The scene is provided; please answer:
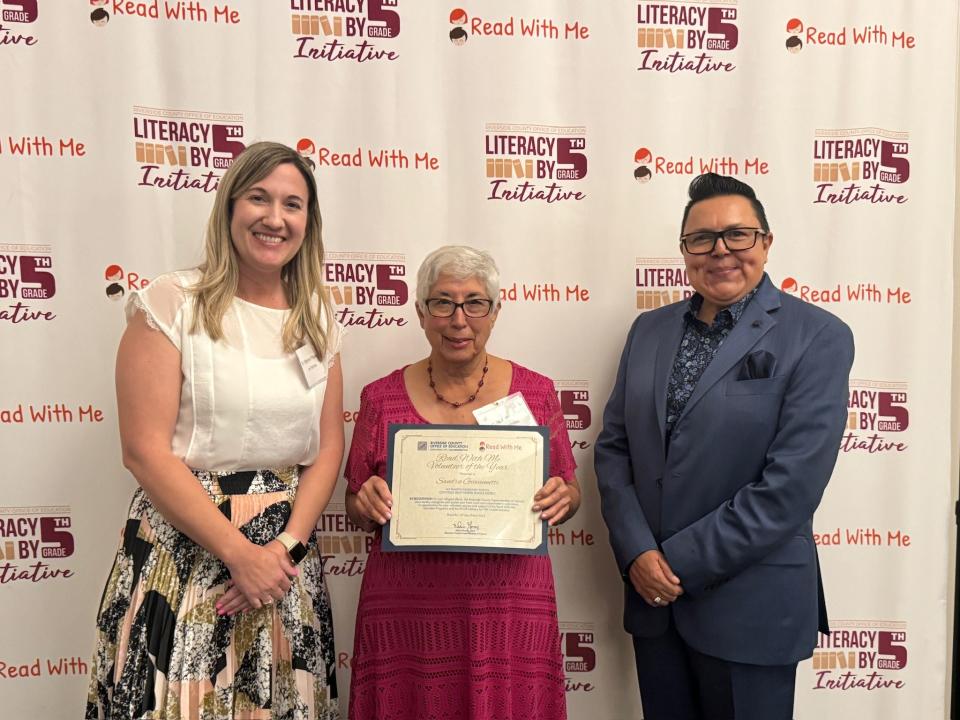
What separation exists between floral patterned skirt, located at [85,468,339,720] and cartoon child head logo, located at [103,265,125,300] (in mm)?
828

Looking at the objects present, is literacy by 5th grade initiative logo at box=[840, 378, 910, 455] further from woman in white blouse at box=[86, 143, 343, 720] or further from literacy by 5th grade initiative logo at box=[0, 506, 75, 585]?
literacy by 5th grade initiative logo at box=[0, 506, 75, 585]

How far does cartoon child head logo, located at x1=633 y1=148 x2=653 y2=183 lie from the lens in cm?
228

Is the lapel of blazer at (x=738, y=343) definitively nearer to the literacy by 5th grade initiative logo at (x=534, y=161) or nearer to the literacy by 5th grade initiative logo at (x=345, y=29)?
the literacy by 5th grade initiative logo at (x=534, y=161)

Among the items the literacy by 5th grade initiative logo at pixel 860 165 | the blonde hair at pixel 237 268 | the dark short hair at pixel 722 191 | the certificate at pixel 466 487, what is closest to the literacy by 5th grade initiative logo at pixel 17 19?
the blonde hair at pixel 237 268

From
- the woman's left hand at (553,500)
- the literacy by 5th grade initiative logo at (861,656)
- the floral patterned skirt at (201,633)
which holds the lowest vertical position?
the literacy by 5th grade initiative logo at (861,656)

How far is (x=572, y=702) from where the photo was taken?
2.36 metres

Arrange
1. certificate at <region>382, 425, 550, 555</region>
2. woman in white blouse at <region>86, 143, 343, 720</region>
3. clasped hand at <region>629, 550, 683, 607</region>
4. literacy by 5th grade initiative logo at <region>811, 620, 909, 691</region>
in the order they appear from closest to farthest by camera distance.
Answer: woman in white blouse at <region>86, 143, 343, 720</region>, certificate at <region>382, 425, 550, 555</region>, clasped hand at <region>629, 550, 683, 607</region>, literacy by 5th grade initiative logo at <region>811, 620, 909, 691</region>

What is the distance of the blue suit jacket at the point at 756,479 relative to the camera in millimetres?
1656

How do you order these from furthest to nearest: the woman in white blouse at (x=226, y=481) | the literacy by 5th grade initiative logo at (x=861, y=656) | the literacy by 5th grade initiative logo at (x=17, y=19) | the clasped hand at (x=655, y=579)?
the literacy by 5th grade initiative logo at (x=861, y=656) < the literacy by 5th grade initiative logo at (x=17, y=19) < the clasped hand at (x=655, y=579) < the woman in white blouse at (x=226, y=481)

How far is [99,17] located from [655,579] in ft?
7.70

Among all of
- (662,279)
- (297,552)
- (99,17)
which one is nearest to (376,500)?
(297,552)

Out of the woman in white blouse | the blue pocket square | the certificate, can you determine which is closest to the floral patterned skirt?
the woman in white blouse

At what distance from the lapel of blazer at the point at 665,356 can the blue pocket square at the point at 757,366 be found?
0.19 metres

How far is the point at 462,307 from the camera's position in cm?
172
